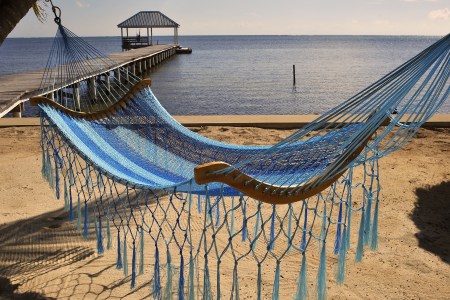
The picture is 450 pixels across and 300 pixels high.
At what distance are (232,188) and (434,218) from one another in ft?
5.63

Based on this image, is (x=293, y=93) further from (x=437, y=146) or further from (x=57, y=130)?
(x=57, y=130)

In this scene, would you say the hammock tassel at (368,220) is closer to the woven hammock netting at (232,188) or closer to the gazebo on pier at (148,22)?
the woven hammock netting at (232,188)

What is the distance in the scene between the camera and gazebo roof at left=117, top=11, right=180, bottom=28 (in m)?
32.0

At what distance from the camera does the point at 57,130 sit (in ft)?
8.43

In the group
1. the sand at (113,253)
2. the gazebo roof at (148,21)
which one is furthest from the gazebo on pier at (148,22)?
the sand at (113,253)

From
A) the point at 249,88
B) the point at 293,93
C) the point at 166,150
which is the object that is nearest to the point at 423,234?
the point at 166,150

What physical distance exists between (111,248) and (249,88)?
50.1ft

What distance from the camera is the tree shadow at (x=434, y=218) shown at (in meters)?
2.60

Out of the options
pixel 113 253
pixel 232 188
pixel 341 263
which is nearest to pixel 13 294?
pixel 113 253

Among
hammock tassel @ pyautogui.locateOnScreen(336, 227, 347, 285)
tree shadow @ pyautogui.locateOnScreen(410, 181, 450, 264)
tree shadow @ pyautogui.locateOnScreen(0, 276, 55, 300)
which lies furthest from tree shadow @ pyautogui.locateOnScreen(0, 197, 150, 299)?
tree shadow @ pyautogui.locateOnScreen(410, 181, 450, 264)

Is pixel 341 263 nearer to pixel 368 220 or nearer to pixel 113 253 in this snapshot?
pixel 368 220

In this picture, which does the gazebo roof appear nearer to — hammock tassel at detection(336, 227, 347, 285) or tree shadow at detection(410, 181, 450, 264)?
tree shadow at detection(410, 181, 450, 264)

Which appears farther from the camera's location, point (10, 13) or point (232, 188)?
point (10, 13)

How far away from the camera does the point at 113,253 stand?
256 cm
